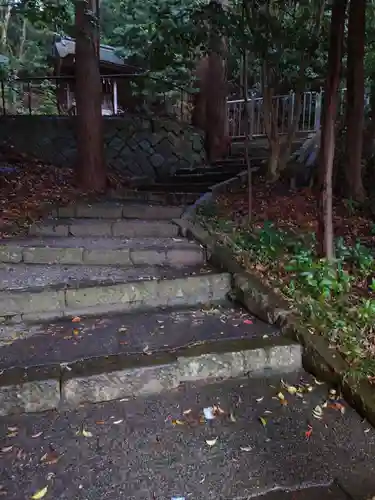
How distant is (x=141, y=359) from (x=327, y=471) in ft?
3.63

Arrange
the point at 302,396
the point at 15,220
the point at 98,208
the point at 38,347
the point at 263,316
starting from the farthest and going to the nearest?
the point at 98,208 < the point at 15,220 < the point at 263,316 < the point at 38,347 < the point at 302,396

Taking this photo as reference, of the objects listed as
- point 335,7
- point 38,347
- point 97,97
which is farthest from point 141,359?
point 97,97

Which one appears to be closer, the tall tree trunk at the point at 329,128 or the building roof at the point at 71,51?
the tall tree trunk at the point at 329,128

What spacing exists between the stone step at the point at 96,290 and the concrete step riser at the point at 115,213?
1747 millimetres

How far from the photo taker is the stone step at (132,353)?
2.35 meters

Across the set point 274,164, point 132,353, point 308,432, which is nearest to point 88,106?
point 274,164

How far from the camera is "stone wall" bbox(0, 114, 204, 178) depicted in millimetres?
8695

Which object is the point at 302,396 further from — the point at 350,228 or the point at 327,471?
the point at 350,228

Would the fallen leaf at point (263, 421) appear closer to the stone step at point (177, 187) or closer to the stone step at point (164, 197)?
the stone step at point (164, 197)

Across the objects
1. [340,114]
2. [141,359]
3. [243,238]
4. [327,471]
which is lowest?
[327,471]

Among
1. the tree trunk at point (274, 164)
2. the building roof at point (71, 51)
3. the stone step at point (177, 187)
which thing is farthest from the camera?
the building roof at point (71, 51)

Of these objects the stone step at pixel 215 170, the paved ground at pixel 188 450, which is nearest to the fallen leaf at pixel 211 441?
the paved ground at pixel 188 450

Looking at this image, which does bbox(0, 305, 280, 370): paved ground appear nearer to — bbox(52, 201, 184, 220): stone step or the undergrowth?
the undergrowth

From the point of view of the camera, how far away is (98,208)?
18.7 feet
